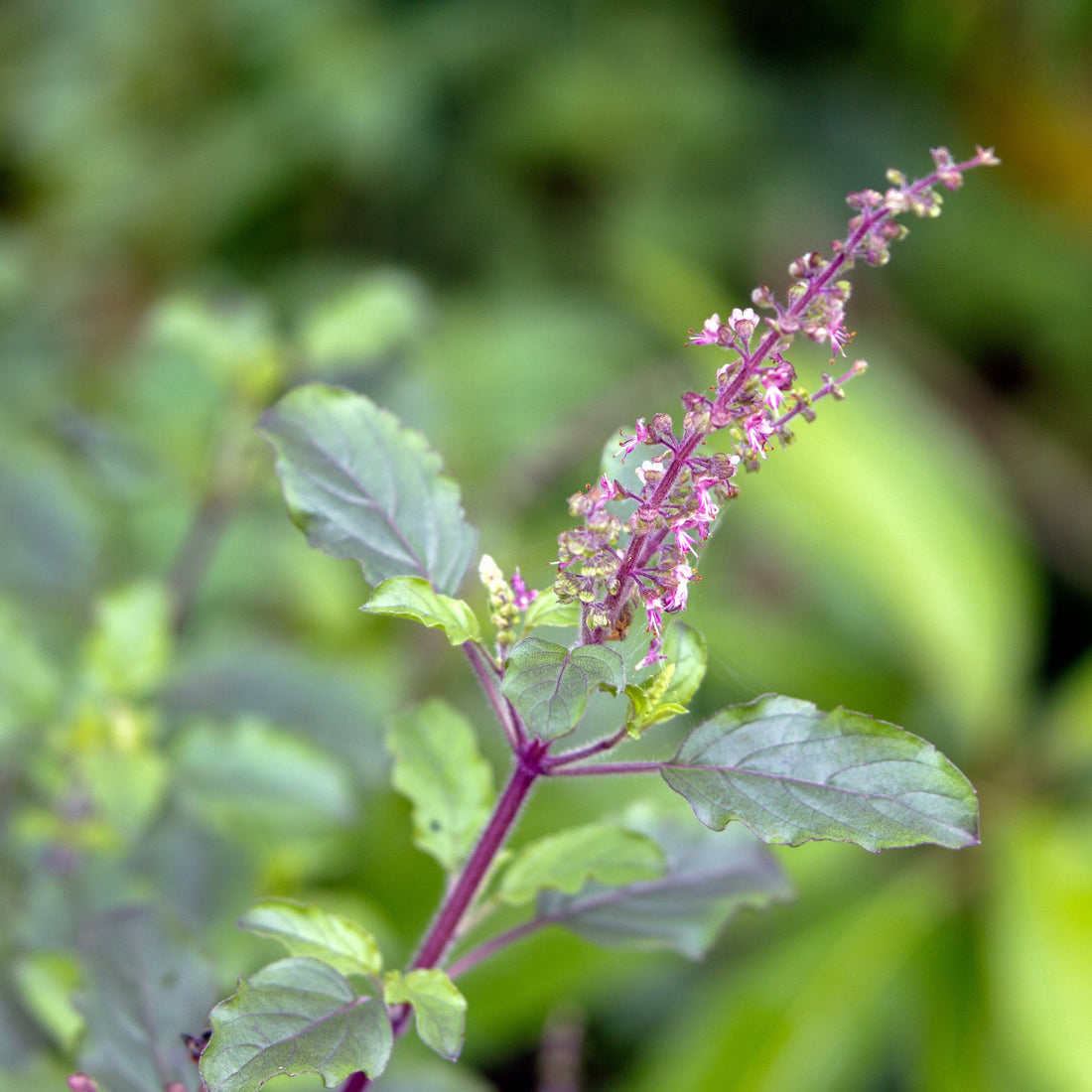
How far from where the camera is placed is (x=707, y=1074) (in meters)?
1.47

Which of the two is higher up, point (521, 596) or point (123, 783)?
point (521, 596)

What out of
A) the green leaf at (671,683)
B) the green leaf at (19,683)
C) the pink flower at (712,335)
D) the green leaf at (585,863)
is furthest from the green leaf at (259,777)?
the pink flower at (712,335)

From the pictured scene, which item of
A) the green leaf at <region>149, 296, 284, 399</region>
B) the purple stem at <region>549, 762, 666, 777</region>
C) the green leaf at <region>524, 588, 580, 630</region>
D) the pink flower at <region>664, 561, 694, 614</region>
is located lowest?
the purple stem at <region>549, 762, 666, 777</region>

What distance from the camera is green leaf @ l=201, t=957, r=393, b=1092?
478 mm

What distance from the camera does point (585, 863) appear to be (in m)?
0.61

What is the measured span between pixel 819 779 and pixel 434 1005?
0.21 meters

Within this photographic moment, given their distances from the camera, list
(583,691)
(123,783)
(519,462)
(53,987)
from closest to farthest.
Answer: (583,691), (53,987), (123,783), (519,462)

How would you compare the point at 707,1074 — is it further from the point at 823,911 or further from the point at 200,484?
the point at 200,484

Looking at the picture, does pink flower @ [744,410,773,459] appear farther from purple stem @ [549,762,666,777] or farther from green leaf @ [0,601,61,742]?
green leaf @ [0,601,61,742]

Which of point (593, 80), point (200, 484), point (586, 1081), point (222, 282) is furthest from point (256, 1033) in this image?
point (593, 80)

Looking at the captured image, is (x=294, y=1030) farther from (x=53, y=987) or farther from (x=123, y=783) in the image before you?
(x=123, y=783)

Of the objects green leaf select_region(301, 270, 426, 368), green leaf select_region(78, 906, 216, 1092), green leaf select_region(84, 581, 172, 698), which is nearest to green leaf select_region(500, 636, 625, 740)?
green leaf select_region(78, 906, 216, 1092)

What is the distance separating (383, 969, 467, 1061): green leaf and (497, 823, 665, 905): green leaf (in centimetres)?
8

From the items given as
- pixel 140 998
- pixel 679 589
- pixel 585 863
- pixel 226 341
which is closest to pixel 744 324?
pixel 679 589
